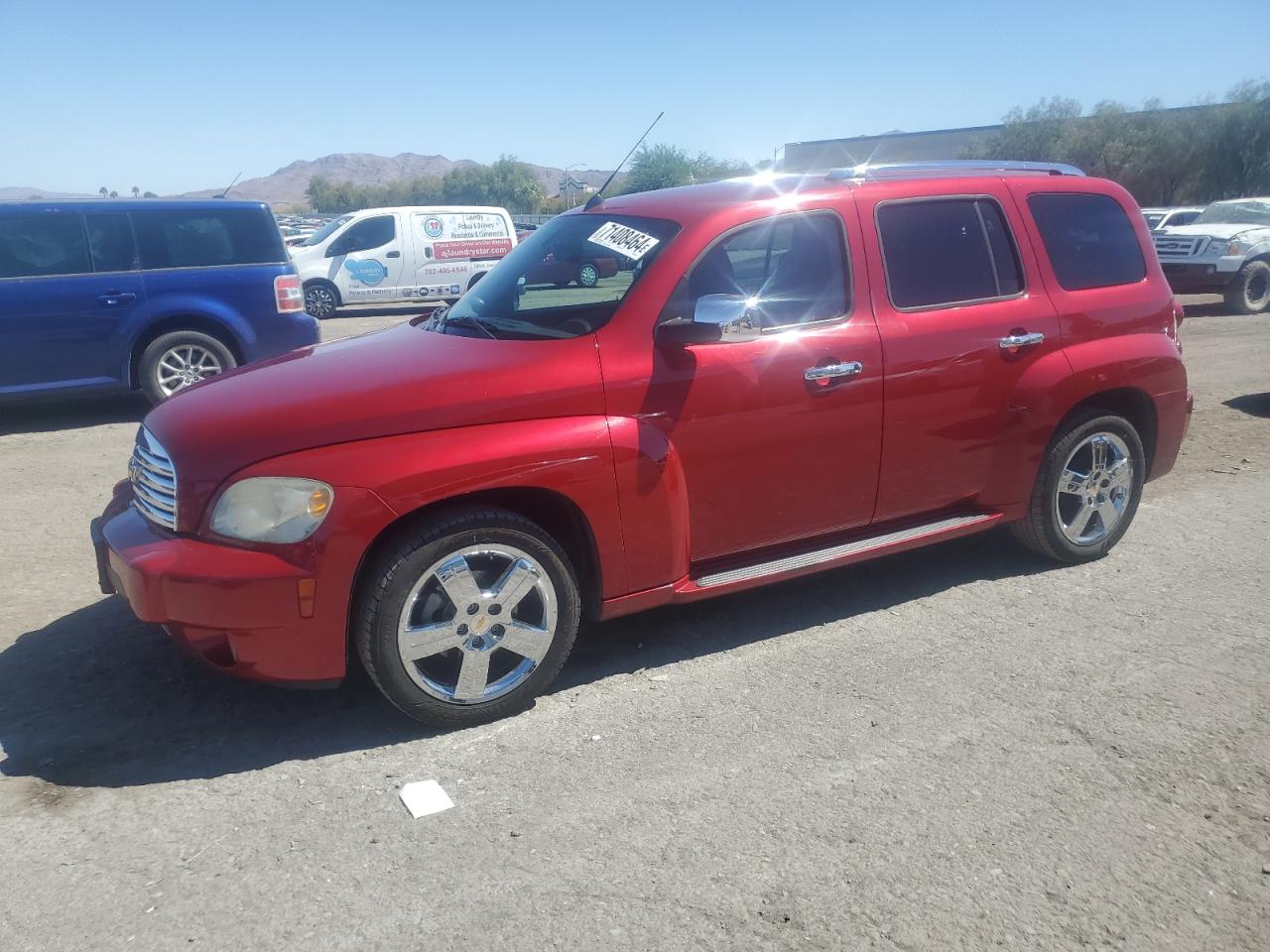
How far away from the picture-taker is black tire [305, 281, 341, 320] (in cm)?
1791

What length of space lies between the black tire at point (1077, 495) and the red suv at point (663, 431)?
0.02 metres

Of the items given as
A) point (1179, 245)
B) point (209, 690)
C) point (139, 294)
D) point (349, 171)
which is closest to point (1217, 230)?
point (1179, 245)

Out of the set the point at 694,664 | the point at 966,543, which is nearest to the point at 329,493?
the point at 694,664

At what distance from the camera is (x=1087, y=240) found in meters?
5.12

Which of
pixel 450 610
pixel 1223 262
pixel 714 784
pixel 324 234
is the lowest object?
pixel 714 784

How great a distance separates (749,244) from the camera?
14.0 ft

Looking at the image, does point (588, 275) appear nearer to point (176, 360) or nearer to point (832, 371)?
point (832, 371)

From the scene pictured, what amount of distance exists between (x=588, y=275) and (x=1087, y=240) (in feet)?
8.34

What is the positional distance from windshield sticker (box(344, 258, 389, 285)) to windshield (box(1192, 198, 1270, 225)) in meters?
14.4

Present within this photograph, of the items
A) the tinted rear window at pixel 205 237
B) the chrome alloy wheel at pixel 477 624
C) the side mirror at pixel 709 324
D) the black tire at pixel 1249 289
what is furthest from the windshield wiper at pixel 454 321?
the black tire at pixel 1249 289

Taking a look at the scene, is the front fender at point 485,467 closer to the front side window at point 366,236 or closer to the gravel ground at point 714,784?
the gravel ground at point 714,784

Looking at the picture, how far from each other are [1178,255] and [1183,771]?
52.2 feet

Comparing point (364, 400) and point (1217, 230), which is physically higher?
point (1217, 230)

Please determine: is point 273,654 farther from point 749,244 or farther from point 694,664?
point 749,244
